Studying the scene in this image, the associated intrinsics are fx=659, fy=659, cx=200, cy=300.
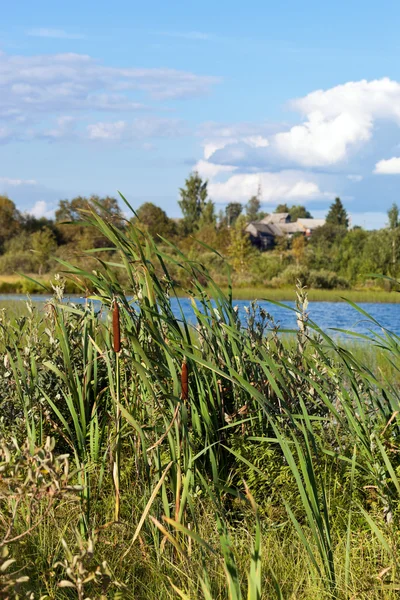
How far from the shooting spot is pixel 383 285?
34.1 m

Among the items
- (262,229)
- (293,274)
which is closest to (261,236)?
(262,229)

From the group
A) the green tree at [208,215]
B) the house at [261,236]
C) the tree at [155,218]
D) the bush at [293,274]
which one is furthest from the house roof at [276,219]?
the bush at [293,274]

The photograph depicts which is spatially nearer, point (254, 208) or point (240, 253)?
point (240, 253)

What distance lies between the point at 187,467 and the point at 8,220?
46866 mm

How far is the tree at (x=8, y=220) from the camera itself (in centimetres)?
4562

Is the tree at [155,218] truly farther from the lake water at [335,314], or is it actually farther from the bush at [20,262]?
the lake water at [335,314]

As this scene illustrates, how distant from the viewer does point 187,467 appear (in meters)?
2.14

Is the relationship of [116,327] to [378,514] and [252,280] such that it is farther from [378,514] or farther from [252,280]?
[252,280]

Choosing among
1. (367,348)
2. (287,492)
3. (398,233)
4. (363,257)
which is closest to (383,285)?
(363,257)

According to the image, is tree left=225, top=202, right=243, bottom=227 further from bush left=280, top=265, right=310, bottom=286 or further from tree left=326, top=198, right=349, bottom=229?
bush left=280, top=265, right=310, bottom=286

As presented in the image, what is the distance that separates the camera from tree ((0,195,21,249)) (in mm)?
45625

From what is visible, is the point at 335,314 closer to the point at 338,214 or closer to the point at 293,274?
the point at 293,274

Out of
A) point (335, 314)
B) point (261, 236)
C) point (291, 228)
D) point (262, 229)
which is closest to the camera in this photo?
point (335, 314)

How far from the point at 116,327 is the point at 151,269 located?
25.9 inches
